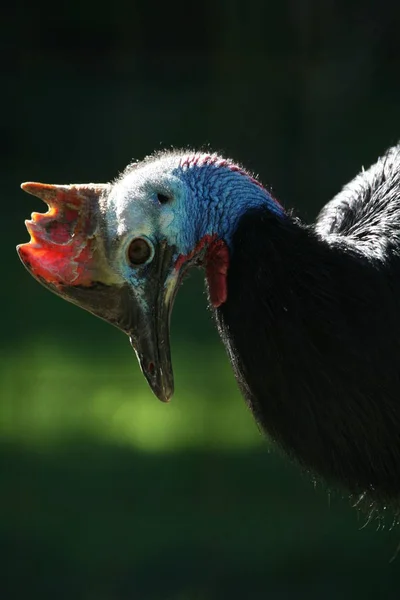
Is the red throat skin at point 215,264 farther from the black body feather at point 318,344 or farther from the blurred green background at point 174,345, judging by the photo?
the blurred green background at point 174,345

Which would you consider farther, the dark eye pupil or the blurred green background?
the blurred green background

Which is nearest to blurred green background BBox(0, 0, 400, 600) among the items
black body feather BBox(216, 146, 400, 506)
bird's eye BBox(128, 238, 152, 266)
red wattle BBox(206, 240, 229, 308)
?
black body feather BBox(216, 146, 400, 506)

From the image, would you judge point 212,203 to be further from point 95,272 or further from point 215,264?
point 95,272

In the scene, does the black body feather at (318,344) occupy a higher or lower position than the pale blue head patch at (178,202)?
lower

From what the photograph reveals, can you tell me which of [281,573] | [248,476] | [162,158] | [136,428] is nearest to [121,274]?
[162,158]

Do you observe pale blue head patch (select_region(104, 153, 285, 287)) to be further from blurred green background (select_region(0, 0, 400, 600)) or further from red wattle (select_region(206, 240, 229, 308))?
blurred green background (select_region(0, 0, 400, 600))

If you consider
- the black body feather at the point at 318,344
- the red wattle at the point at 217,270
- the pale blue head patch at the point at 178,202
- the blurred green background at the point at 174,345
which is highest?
the blurred green background at the point at 174,345

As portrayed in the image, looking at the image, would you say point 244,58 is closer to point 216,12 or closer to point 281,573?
point 216,12

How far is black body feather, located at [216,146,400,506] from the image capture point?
188 cm

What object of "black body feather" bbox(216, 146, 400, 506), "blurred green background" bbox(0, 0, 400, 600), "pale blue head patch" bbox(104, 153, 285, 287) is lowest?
"black body feather" bbox(216, 146, 400, 506)

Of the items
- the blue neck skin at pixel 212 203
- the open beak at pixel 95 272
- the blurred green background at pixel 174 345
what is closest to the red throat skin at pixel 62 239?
the open beak at pixel 95 272

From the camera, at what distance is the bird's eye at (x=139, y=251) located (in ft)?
6.16

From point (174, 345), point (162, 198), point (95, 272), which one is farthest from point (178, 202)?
point (174, 345)

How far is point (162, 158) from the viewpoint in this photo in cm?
199
